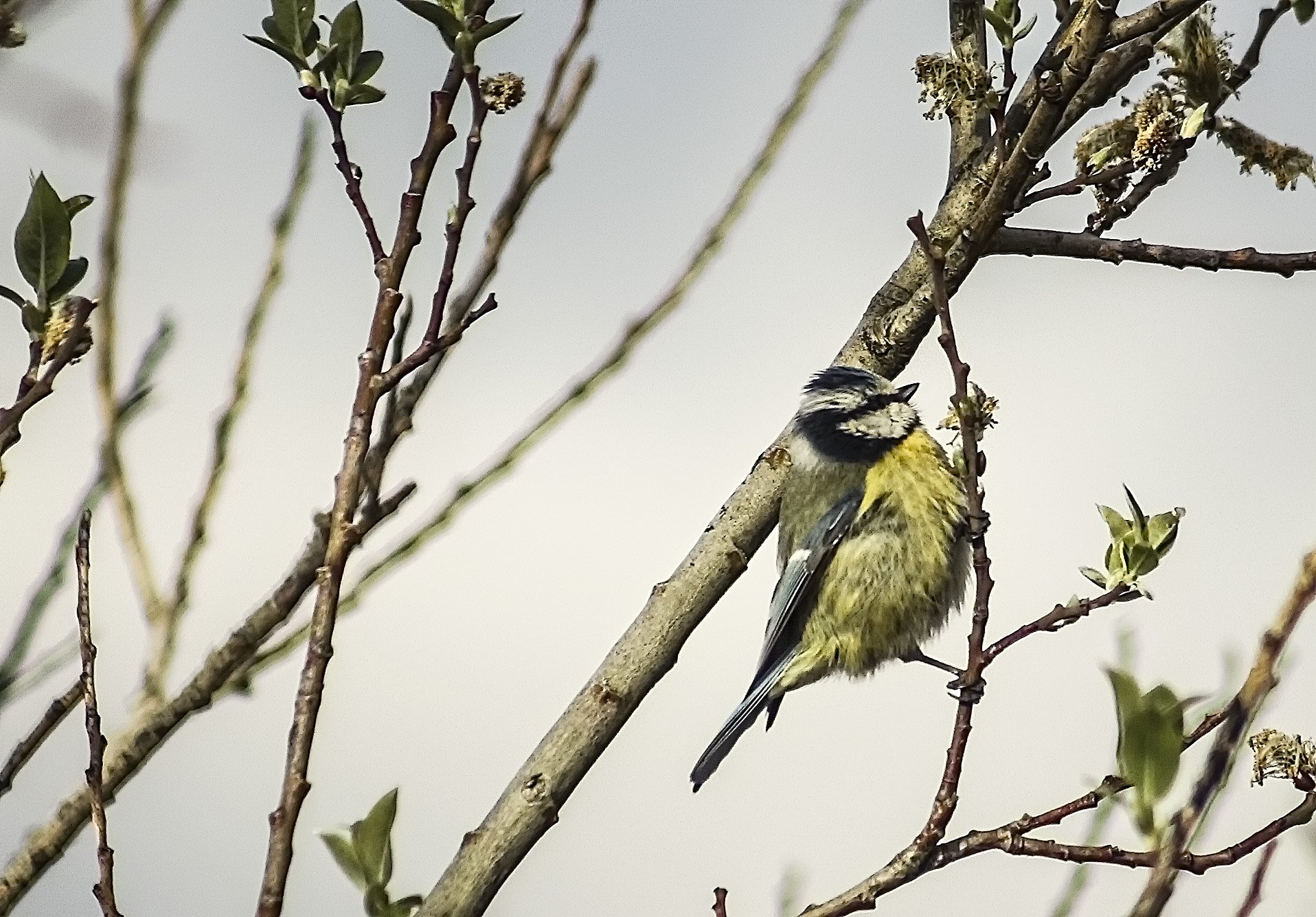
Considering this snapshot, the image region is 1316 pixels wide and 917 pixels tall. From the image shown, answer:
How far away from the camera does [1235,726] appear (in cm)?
103

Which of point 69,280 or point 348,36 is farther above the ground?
point 348,36

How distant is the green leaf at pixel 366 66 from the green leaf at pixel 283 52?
6 cm

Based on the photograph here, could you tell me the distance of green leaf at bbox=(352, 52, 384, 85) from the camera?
170cm

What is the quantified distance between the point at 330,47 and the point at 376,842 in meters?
0.95

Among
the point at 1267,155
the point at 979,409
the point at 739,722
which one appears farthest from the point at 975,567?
the point at 739,722

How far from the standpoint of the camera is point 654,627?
2.19 m

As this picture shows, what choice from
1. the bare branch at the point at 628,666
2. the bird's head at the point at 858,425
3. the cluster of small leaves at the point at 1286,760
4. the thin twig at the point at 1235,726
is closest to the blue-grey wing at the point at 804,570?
the bird's head at the point at 858,425

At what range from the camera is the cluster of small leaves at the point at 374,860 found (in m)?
1.68

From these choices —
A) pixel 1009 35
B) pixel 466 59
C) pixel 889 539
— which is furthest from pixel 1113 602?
pixel 889 539

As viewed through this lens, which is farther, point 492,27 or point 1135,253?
point 1135,253

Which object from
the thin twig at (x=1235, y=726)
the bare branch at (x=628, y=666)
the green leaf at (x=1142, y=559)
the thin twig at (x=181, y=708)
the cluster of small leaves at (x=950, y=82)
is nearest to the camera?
the thin twig at (x=1235, y=726)

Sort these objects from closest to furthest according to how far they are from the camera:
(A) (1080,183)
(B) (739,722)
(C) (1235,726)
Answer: (C) (1235,726), (A) (1080,183), (B) (739,722)

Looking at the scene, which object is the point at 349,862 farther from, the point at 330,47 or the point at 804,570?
the point at 804,570

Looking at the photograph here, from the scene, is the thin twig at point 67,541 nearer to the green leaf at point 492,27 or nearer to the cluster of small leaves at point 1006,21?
the green leaf at point 492,27
